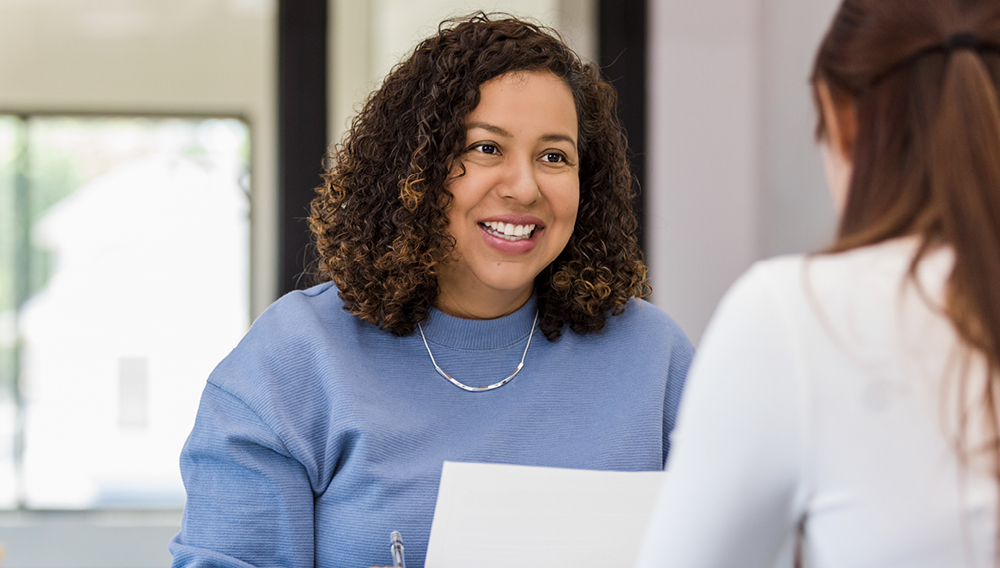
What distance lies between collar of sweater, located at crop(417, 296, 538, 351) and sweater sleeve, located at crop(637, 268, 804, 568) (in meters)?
0.64

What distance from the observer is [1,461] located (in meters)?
3.98

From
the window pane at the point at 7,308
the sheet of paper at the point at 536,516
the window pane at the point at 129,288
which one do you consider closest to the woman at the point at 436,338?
the sheet of paper at the point at 536,516

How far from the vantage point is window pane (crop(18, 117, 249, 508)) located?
4113mm

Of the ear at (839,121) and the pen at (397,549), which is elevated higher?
the ear at (839,121)

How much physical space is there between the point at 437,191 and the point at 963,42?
0.75m

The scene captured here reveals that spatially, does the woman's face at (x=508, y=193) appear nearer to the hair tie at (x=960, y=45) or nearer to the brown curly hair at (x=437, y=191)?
the brown curly hair at (x=437, y=191)

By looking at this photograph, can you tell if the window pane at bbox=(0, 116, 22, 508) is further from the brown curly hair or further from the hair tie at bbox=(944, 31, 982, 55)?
→ the hair tie at bbox=(944, 31, 982, 55)

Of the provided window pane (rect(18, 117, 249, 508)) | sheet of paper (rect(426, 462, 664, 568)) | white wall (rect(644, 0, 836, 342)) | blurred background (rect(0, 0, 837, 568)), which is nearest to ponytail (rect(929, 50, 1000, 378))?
sheet of paper (rect(426, 462, 664, 568))

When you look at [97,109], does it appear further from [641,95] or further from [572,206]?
[572,206]

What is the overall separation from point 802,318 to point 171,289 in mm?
4154

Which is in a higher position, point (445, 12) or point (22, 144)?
point (445, 12)

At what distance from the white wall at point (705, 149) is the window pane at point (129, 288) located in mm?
2445

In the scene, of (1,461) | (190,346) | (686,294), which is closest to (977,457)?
(686,294)

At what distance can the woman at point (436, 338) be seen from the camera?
3.27ft
